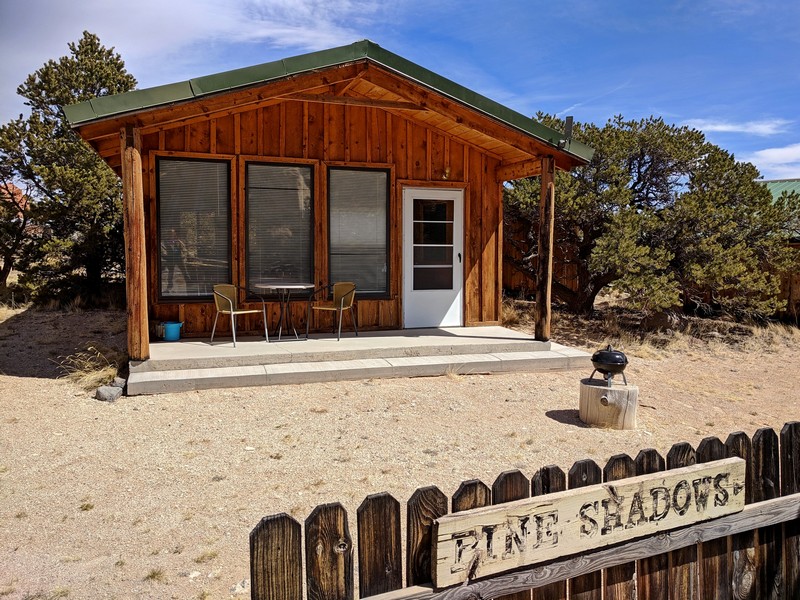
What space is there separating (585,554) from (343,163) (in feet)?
23.2

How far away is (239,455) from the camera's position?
4.41 m

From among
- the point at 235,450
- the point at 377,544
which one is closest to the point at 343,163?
the point at 235,450

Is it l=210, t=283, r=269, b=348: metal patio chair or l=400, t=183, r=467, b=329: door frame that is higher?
l=400, t=183, r=467, b=329: door frame

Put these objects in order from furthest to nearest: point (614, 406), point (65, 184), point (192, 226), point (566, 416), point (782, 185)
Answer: point (782, 185) → point (65, 184) → point (192, 226) → point (566, 416) → point (614, 406)

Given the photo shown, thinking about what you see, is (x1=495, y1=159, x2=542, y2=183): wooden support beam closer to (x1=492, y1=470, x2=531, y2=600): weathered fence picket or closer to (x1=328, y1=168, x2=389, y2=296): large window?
(x1=328, y1=168, x2=389, y2=296): large window

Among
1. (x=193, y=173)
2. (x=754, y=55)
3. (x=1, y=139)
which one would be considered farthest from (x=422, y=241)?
(x=754, y=55)

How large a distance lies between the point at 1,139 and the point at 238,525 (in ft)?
42.6

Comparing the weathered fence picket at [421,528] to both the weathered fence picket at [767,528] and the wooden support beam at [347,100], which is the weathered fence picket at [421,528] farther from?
the wooden support beam at [347,100]

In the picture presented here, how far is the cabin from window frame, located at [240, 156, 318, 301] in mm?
19

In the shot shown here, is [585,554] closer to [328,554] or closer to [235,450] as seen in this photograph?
[328,554]

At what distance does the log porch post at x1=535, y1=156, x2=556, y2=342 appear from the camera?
25.5 feet

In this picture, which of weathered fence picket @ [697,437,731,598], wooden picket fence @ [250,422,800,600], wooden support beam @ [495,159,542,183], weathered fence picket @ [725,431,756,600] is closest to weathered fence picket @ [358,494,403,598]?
wooden picket fence @ [250,422,800,600]

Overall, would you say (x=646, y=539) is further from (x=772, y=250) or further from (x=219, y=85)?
Result: (x=772, y=250)

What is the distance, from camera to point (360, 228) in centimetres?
855
